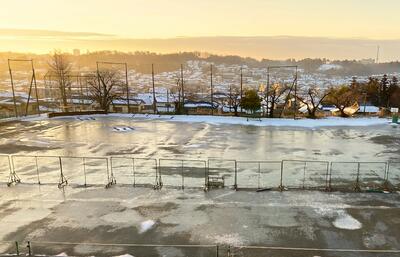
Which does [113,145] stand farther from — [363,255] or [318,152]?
[363,255]

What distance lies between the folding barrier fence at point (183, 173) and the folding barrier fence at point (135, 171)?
0.46 meters

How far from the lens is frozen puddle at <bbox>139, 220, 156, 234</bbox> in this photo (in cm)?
1321

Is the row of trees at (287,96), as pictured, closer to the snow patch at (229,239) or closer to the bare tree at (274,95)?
the bare tree at (274,95)

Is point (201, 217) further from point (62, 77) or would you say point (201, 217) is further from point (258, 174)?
point (62, 77)

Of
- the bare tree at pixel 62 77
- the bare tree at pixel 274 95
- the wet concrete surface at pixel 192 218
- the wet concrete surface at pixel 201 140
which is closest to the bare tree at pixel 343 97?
the bare tree at pixel 274 95

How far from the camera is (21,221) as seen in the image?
14.0 m

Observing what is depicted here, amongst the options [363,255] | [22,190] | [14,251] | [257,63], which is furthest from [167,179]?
[257,63]

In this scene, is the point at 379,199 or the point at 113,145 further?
the point at 113,145

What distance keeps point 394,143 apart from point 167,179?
17262 mm

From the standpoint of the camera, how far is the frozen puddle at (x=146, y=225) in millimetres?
13211

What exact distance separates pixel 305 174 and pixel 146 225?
9.38 m

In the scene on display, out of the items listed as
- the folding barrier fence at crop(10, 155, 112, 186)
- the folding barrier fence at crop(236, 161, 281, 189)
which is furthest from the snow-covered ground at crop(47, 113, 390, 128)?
the folding barrier fence at crop(10, 155, 112, 186)

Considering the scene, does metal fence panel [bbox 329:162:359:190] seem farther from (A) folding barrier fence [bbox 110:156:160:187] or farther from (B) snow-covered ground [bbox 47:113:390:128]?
(B) snow-covered ground [bbox 47:113:390:128]

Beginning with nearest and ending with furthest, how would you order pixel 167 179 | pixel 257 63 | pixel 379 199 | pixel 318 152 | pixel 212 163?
1. pixel 379 199
2. pixel 167 179
3. pixel 212 163
4. pixel 318 152
5. pixel 257 63
